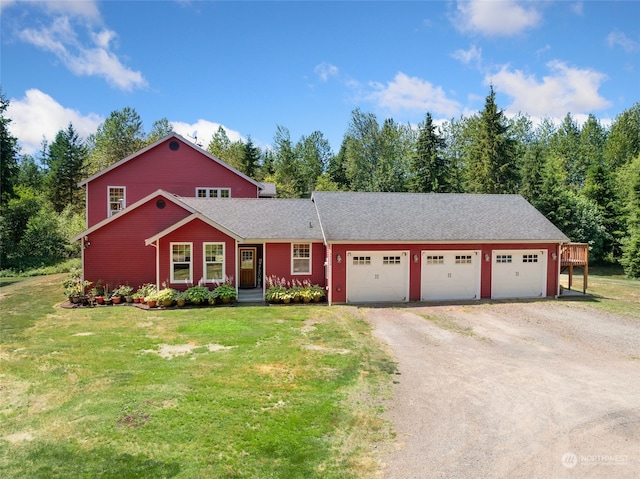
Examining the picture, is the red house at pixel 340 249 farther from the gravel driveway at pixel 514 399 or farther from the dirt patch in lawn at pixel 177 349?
the dirt patch in lawn at pixel 177 349

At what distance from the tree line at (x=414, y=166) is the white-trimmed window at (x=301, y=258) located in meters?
23.2

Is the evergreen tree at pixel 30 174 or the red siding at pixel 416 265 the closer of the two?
the red siding at pixel 416 265

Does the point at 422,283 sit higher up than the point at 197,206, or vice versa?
the point at 197,206

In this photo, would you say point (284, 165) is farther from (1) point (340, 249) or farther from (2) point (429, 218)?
(1) point (340, 249)

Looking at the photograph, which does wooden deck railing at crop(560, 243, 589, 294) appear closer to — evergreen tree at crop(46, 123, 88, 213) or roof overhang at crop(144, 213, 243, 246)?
roof overhang at crop(144, 213, 243, 246)

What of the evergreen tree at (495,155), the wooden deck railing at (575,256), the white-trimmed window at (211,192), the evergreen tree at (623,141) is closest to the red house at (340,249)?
the wooden deck railing at (575,256)

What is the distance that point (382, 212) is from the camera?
765 inches

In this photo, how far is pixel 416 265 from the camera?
17.5m

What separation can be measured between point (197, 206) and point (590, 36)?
18.2 m

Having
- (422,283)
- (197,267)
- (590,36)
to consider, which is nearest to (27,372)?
(197,267)

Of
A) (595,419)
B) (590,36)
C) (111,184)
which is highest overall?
(590,36)

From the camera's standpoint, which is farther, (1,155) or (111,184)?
(1,155)

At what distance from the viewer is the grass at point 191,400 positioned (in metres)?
5.33

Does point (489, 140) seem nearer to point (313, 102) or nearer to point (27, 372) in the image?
point (313, 102)
